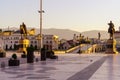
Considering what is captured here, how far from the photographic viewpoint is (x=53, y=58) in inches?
1442

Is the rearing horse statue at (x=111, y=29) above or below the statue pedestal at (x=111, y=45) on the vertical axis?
above

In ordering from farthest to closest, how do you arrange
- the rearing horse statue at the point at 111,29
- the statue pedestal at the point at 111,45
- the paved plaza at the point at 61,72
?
the statue pedestal at the point at 111,45 < the rearing horse statue at the point at 111,29 < the paved plaza at the point at 61,72

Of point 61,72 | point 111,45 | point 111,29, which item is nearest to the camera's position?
point 61,72

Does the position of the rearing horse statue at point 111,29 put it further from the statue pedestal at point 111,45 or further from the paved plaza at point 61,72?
the paved plaza at point 61,72

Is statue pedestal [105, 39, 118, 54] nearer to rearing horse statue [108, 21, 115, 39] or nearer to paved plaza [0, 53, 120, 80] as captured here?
rearing horse statue [108, 21, 115, 39]

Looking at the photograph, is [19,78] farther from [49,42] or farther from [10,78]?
[49,42]

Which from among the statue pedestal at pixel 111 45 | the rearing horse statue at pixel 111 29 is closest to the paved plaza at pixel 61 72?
the rearing horse statue at pixel 111 29

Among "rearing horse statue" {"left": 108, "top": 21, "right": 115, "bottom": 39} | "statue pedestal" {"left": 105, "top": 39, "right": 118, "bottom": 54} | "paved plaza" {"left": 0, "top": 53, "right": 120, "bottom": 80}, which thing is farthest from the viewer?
"statue pedestal" {"left": 105, "top": 39, "right": 118, "bottom": 54}

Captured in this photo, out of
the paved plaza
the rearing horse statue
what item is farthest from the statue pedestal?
the paved plaza

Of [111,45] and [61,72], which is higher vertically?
[111,45]

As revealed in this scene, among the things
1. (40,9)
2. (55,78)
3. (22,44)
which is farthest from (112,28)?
(55,78)

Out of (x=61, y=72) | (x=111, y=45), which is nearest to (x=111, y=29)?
(x=111, y=45)

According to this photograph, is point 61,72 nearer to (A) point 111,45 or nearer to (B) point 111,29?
(B) point 111,29

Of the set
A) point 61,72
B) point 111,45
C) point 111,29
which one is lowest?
point 61,72
